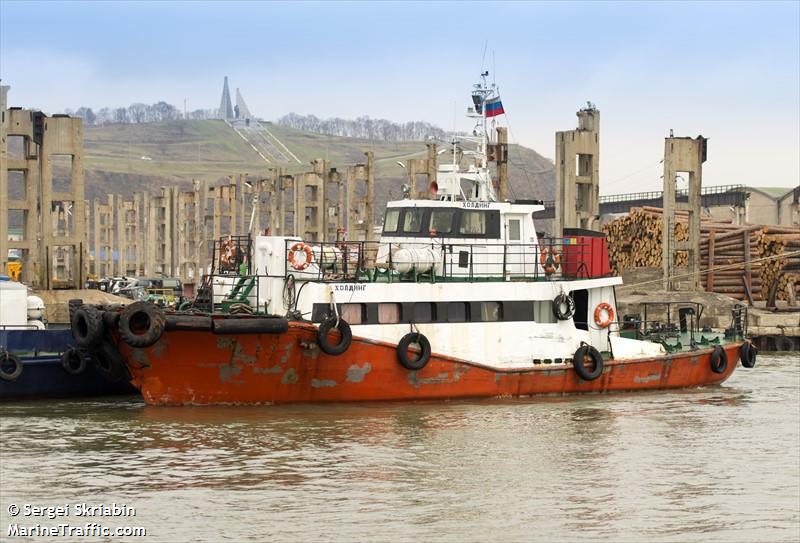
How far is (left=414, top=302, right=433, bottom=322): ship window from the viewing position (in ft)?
82.6

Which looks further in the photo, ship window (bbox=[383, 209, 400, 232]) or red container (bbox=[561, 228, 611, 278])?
red container (bbox=[561, 228, 611, 278])

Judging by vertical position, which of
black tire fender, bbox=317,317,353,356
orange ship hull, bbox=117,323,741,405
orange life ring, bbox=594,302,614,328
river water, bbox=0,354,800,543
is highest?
orange life ring, bbox=594,302,614,328

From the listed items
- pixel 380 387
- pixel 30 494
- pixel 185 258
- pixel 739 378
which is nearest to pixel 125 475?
pixel 30 494

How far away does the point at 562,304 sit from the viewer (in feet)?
87.2

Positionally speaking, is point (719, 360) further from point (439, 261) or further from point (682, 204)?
point (682, 204)

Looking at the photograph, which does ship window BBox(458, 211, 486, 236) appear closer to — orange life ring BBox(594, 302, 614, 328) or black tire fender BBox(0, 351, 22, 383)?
orange life ring BBox(594, 302, 614, 328)

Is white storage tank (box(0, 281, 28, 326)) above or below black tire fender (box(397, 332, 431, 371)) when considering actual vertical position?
above

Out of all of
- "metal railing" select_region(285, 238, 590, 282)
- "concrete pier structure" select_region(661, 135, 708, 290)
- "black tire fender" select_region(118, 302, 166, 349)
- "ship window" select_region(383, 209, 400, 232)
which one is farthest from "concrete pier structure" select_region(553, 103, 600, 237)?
"black tire fender" select_region(118, 302, 166, 349)

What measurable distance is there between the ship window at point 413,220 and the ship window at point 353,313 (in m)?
2.79

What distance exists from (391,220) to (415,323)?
9.72 ft

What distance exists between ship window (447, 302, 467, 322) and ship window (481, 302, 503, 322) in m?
0.41

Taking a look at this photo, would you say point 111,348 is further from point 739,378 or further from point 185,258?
point 185,258

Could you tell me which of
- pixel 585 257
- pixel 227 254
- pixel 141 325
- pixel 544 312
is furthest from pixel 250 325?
pixel 585 257

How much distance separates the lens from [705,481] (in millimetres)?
18594
